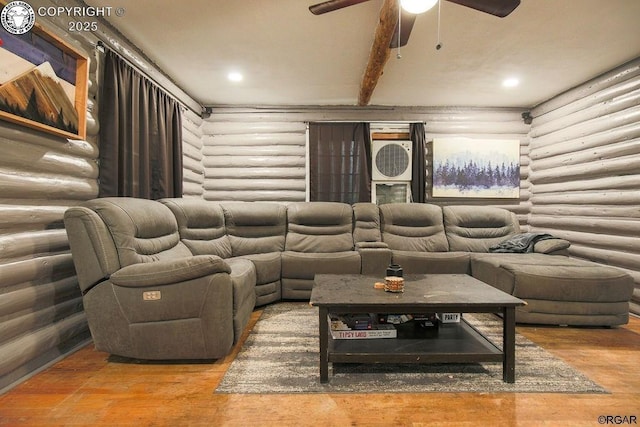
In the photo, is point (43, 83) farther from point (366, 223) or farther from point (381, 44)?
point (366, 223)

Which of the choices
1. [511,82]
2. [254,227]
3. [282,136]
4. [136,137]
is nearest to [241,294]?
[254,227]

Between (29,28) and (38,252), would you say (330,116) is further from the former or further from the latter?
(38,252)

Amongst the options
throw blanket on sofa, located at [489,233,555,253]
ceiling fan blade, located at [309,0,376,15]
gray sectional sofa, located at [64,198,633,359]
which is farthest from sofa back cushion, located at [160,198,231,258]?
throw blanket on sofa, located at [489,233,555,253]

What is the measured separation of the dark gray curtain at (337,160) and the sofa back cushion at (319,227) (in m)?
0.54

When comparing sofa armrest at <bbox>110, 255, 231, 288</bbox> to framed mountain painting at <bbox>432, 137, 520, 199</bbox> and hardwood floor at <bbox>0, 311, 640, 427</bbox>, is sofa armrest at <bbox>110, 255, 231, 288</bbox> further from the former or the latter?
framed mountain painting at <bbox>432, 137, 520, 199</bbox>

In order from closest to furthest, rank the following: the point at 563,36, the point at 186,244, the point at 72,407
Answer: the point at 72,407, the point at 563,36, the point at 186,244

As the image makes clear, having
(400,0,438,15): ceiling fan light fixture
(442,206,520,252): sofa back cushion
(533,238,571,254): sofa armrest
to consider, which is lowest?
(533,238,571,254): sofa armrest

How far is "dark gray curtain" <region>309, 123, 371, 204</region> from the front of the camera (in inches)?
174

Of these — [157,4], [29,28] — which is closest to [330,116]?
[157,4]

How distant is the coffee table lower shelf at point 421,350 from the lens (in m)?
1.71

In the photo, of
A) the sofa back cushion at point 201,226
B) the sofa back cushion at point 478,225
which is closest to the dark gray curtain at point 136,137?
the sofa back cushion at point 201,226

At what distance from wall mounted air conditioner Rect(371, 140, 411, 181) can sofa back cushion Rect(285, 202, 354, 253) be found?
35.0 inches

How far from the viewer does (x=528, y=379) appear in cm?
176

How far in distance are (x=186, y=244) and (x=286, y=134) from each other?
7.41ft
